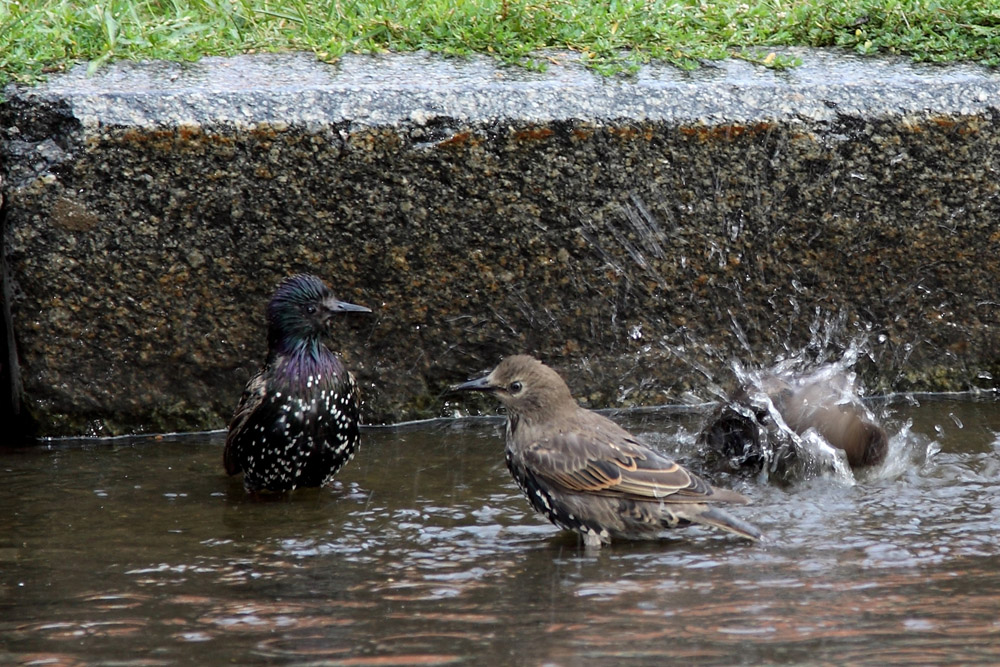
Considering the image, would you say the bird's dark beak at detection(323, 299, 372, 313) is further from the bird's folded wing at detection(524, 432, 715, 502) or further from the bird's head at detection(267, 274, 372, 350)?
the bird's folded wing at detection(524, 432, 715, 502)

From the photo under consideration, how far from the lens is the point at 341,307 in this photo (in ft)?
18.9

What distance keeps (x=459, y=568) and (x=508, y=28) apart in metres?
3.33

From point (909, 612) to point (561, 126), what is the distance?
2925 millimetres

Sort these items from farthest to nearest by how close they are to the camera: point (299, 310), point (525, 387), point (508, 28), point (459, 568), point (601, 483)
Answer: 1. point (508, 28)
2. point (299, 310)
3. point (525, 387)
4. point (601, 483)
5. point (459, 568)

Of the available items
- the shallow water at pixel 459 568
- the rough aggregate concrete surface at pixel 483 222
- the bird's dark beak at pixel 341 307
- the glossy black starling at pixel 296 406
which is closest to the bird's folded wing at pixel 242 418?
the glossy black starling at pixel 296 406

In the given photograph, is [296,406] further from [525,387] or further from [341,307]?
[525,387]

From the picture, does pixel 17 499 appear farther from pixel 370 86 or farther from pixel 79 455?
pixel 370 86

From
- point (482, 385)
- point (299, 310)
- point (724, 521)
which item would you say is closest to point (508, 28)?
point (299, 310)

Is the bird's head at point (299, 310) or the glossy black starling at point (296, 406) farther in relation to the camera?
Answer: the bird's head at point (299, 310)

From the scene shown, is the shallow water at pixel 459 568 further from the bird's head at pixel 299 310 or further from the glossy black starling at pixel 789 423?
the bird's head at pixel 299 310

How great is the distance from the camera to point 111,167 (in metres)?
5.82

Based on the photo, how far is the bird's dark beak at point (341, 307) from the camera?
18.8 feet

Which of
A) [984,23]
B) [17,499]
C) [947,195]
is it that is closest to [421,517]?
[17,499]

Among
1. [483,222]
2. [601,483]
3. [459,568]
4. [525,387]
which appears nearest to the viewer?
[459,568]
